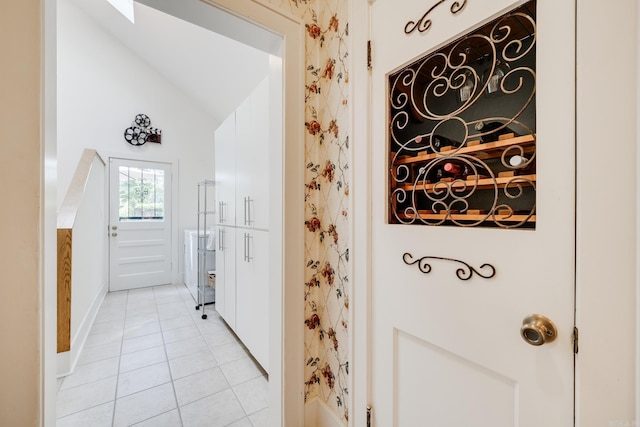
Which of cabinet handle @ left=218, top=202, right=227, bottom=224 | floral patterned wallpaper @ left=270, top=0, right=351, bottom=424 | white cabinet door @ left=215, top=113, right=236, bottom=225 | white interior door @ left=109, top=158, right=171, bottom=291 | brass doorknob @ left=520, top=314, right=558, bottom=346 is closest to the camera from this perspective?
brass doorknob @ left=520, top=314, right=558, bottom=346

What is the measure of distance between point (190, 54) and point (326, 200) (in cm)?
360

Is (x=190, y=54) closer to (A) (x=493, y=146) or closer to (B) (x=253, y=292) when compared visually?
(B) (x=253, y=292)

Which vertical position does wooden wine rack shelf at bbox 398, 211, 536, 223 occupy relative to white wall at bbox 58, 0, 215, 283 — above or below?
below

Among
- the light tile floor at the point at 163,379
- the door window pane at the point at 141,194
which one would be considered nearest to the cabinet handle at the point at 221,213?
the light tile floor at the point at 163,379

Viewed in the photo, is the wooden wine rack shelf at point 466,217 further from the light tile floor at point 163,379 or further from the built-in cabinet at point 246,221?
the light tile floor at point 163,379

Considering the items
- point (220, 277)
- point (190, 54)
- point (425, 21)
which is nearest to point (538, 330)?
point (425, 21)

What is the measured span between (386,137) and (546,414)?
3.18 ft

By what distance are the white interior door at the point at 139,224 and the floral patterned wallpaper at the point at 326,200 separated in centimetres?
409

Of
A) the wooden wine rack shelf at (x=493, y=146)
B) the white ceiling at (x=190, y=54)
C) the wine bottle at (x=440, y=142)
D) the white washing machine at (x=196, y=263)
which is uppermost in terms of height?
the white ceiling at (x=190, y=54)

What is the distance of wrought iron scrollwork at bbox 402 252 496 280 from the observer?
2.53ft

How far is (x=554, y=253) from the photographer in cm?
65

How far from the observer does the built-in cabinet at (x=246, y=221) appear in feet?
6.35

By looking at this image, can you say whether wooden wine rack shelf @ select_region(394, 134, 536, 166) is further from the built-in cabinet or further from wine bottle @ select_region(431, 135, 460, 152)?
the built-in cabinet

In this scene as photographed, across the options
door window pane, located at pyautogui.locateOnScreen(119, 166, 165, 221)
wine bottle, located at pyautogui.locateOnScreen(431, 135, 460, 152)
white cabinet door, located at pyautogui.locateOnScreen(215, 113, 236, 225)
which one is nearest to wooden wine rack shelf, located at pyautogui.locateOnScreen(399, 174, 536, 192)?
wine bottle, located at pyautogui.locateOnScreen(431, 135, 460, 152)
